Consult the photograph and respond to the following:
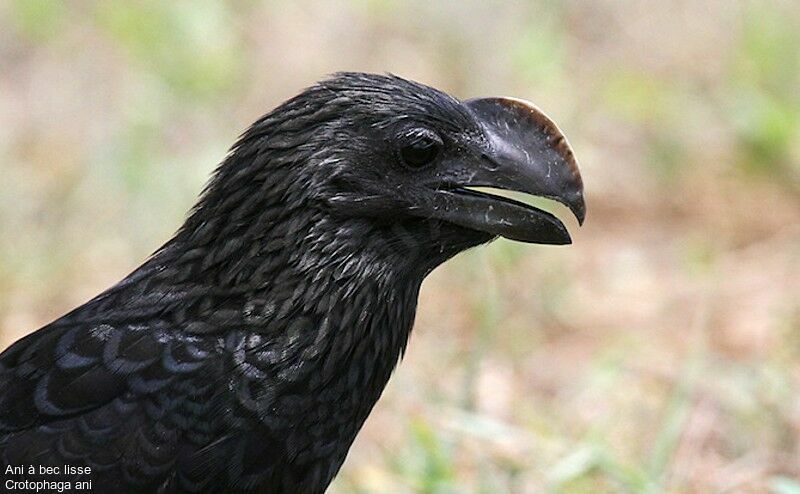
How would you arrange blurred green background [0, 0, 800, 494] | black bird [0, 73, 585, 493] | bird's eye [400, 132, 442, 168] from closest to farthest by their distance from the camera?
black bird [0, 73, 585, 493] → bird's eye [400, 132, 442, 168] → blurred green background [0, 0, 800, 494]

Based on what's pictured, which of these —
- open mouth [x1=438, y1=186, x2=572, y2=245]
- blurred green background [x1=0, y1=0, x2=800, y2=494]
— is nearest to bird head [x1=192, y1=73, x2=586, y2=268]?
open mouth [x1=438, y1=186, x2=572, y2=245]

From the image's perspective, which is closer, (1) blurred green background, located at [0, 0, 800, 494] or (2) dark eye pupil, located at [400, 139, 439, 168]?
(2) dark eye pupil, located at [400, 139, 439, 168]

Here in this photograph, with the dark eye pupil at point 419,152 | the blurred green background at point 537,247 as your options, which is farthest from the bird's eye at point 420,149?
the blurred green background at point 537,247

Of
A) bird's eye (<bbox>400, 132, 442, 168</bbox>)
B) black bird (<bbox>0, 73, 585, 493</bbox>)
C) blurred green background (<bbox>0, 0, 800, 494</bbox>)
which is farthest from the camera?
blurred green background (<bbox>0, 0, 800, 494</bbox>)

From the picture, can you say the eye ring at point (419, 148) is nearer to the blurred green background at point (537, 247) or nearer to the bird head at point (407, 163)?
the bird head at point (407, 163)

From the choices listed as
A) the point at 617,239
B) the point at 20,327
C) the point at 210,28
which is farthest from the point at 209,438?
the point at 210,28

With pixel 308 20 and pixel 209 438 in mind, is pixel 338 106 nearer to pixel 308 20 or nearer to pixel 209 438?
pixel 209 438

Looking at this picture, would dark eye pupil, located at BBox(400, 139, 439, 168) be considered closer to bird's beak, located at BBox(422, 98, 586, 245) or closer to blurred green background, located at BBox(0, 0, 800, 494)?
bird's beak, located at BBox(422, 98, 586, 245)
